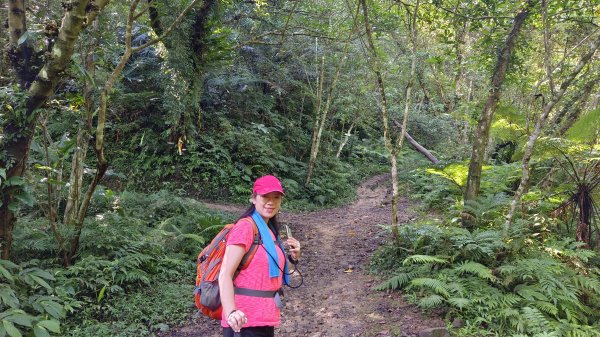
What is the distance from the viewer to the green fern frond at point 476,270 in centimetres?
514

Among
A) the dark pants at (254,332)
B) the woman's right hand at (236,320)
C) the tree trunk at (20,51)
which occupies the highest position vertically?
the tree trunk at (20,51)

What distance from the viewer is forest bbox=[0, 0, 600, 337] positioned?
180 inches

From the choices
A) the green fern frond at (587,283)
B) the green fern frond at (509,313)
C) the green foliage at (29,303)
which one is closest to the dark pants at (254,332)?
the green foliage at (29,303)

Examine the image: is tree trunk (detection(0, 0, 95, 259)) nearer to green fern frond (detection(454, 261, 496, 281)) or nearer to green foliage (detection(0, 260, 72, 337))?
green foliage (detection(0, 260, 72, 337))

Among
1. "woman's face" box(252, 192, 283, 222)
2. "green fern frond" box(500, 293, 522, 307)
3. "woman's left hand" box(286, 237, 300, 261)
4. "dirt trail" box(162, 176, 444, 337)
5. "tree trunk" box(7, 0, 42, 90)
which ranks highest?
"tree trunk" box(7, 0, 42, 90)

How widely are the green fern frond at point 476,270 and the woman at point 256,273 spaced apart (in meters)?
3.50

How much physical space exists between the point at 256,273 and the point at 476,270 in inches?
149

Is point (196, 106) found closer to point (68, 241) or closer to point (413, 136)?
point (68, 241)

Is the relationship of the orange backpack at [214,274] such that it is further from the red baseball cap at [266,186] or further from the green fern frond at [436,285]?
the green fern frond at [436,285]

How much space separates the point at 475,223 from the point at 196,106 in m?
8.29

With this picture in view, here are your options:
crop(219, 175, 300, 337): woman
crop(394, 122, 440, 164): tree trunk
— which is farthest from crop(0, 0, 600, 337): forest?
crop(219, 175, 300, 337): woman

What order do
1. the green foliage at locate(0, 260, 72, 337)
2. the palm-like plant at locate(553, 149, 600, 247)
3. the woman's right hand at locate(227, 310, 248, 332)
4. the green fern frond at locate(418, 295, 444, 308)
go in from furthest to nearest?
1. the palm-like plant at locate(553, 149, 600, 247)
2. the green fern frond at locate(418, 295, 444, 308)
3. the green foliage at locate(0, 260, 72, 337)
4. the woman's right hand at locate(227, 310, 248, 332)

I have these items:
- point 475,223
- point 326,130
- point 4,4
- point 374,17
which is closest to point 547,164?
point 475,223

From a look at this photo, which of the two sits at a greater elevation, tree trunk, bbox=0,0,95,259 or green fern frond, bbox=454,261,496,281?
tree trunk, bbox=0,0,95,259
